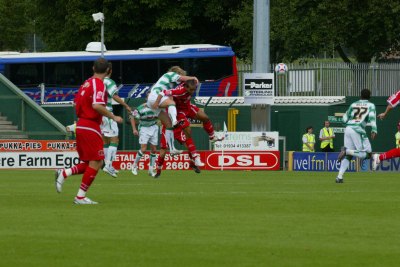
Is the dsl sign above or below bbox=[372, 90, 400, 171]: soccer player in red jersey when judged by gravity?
below

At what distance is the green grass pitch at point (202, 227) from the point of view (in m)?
11.6

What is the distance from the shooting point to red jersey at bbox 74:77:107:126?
17469mm

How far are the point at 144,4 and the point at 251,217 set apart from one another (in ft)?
182

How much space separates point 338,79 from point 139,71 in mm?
10396

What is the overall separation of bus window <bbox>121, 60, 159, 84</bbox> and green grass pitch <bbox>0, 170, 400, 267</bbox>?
3781 cm

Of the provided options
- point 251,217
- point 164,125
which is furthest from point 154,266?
point 164,125

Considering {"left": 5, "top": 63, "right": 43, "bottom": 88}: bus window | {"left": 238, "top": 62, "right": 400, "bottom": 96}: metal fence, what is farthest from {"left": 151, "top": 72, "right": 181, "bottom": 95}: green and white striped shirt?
{"left": 5, "top": 63, "right": 43, "bottom": 88}: bus window

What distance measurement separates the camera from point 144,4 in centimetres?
7019

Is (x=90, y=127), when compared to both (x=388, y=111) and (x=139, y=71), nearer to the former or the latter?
(x=388, y=111)

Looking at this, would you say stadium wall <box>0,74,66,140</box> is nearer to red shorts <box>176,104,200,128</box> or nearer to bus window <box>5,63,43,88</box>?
red shorts <box>176,104,200,128</box>

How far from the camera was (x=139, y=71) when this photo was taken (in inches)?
2367

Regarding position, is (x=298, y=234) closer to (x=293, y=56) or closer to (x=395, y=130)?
(x=395, y=130)

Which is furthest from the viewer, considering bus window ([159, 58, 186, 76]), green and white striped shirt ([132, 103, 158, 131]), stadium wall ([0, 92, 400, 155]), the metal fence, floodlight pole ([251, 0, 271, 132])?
bus window ([159, 58, 186, 76])

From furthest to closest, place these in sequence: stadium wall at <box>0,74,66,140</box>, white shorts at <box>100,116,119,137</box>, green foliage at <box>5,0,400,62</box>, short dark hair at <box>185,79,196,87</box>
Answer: green foliage at <box>5,0,400,62</box> < stadium wall at <box>0,74,66,140</box> < white shorts at <box>100,116,119,137</box> < short dark hair at <box>185,79,196,87</box>
